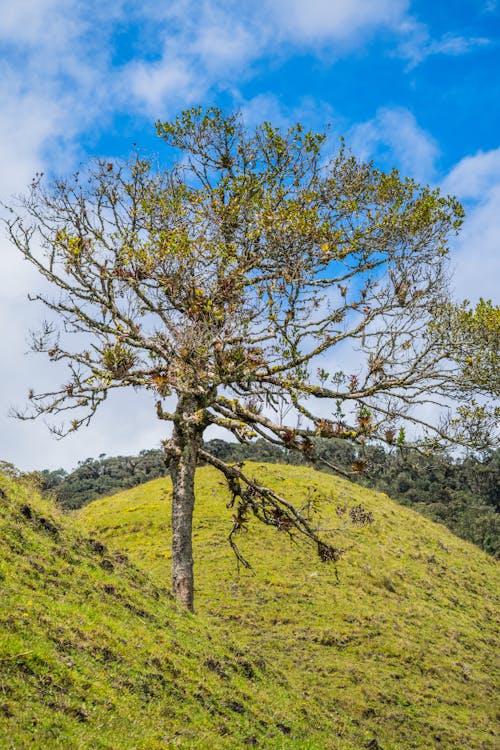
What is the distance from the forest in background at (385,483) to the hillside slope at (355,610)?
17732 millimetres

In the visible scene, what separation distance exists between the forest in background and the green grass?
A: 21.0 meters

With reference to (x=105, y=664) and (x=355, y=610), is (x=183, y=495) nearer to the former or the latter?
(x=105, y=664)

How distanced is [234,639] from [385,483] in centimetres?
5180

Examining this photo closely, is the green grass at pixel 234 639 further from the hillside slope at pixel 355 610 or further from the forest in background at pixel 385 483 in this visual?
the forest in background at pixel 385 483

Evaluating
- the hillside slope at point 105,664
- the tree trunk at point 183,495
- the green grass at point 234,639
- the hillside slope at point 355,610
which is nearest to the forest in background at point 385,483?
the hillside slope at point 355,610

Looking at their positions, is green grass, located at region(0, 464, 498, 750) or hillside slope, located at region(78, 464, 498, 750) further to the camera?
hillside slope, located at region(78, 464, 498, 750)

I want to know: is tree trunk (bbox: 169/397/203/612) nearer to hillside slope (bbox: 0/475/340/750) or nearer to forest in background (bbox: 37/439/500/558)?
hillside slope (bbox: 0/475/340/750)

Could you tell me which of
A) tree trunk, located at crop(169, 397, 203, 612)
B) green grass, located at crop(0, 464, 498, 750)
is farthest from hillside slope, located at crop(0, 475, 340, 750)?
tree trunk, located at crop(169, 397, 203, 612)

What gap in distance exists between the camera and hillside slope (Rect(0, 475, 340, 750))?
8.26 m

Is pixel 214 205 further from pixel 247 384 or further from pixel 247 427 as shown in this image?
pixel 247 427

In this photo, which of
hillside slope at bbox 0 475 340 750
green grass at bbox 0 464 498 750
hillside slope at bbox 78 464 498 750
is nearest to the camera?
hillside slope at bbox 0 475 340 750

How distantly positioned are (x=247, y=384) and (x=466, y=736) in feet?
39.1

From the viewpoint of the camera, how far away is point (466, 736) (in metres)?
17.4

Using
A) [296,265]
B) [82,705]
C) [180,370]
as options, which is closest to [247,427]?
[180,370]
